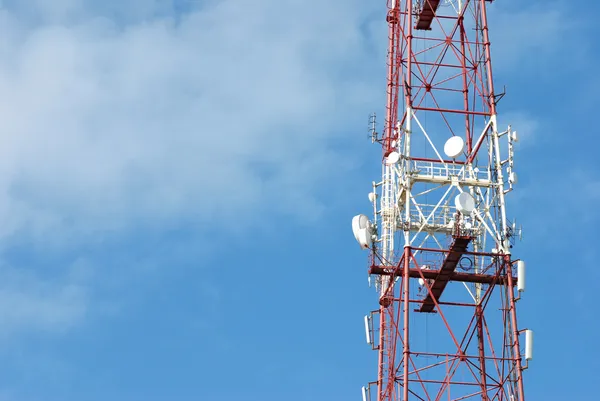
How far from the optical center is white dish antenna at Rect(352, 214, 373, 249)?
3361 inches

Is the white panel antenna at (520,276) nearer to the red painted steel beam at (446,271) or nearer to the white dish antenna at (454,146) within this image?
the red painted steel beam at (446,271)

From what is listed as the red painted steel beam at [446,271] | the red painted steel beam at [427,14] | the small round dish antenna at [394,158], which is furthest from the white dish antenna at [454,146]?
the red painted steel beam at [427,14]

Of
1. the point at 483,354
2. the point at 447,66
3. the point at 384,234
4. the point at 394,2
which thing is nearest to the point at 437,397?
the point at 483,354

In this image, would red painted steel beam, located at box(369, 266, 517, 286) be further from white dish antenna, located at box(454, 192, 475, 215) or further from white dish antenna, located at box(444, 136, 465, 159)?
white dish antenna, located at box(444, 136, 465, 159)

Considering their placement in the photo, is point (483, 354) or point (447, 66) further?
point (447, 66)

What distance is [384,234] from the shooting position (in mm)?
87750

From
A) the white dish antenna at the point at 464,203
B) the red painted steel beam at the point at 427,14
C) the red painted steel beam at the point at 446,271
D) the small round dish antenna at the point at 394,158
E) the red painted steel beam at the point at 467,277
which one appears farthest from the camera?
the red painted steel beam at the point at 427,14

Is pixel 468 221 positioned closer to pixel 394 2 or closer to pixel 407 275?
pixel 407 275

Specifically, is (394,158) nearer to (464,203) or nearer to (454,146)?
(454,146)

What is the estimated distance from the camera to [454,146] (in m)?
85.6

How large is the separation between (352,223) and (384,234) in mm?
2381

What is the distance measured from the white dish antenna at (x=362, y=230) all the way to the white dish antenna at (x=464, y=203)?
595 centimetres

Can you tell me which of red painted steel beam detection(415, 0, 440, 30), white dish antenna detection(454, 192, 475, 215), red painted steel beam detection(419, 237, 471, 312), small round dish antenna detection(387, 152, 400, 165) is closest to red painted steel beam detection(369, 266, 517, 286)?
red painted steel beam detection(419, 237, 471, 312)

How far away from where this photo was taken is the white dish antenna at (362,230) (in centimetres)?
8538
